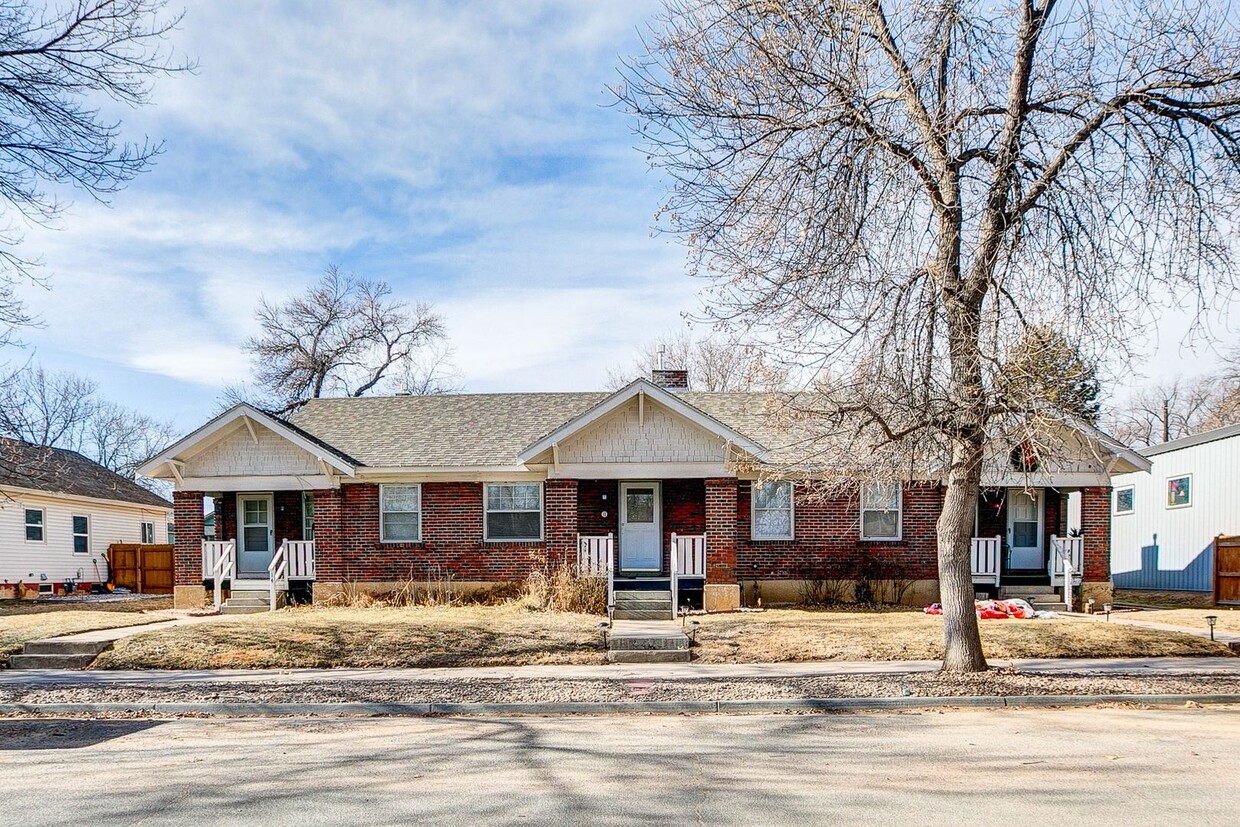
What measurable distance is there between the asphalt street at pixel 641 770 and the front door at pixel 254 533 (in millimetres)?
11930

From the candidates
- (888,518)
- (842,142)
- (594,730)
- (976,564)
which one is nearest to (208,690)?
(594,730)

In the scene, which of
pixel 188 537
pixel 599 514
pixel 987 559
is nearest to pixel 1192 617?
pixel 987 559

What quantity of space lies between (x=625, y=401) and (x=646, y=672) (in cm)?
787

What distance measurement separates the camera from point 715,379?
139 feet

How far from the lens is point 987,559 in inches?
773

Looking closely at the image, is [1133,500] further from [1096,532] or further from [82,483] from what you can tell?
[82,483]

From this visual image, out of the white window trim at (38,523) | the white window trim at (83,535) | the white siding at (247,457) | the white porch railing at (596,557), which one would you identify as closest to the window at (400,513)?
the white siding at (247,457)

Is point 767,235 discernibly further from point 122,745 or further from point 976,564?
point 976,564

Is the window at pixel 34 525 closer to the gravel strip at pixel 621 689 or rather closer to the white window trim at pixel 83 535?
the white window trim at pixel 83 535

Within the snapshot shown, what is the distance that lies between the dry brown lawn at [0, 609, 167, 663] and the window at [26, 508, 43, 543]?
10117 millimetres

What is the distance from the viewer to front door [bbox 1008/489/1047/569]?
68.6 ft

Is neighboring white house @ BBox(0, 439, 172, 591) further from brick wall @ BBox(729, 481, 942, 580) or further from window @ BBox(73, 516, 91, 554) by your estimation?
brick wall @ BBox(729, 481, 942, 580)

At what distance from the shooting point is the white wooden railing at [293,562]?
19906 mm

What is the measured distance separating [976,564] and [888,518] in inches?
81.8
